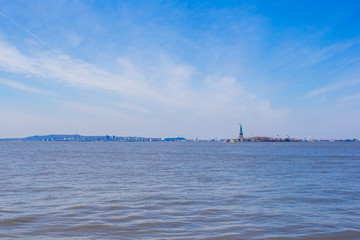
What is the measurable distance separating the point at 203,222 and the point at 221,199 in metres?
4.17

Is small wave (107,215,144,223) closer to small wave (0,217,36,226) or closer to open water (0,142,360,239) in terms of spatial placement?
open water (0,142,360,239)

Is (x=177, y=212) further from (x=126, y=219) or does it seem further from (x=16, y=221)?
(x=16, y=221)

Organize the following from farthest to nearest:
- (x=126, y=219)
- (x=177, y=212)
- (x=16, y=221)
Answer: (x=177, y=212)
(x=126, y=219)
(x=16, y=221)

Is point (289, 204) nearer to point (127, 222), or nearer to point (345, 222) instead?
point (345, 222)

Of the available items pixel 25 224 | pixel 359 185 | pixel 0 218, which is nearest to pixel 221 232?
pixel 25 224

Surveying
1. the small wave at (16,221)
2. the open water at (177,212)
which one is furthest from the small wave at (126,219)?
the small wave at (16,221)

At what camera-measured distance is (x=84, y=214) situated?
1137 cm

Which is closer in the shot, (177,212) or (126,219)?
(126,219)

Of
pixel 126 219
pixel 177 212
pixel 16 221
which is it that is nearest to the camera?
pixel 16 221

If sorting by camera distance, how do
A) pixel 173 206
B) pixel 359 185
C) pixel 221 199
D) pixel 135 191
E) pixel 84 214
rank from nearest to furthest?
pixel 84 214, pixel 173 206, pixel 221 199, pixel 135 191, pixel 359 185

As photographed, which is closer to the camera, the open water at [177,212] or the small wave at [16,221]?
the open water at [177,212]

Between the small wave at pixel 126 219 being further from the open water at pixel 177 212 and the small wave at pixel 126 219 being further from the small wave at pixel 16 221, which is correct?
the small wave at pixel 16 221

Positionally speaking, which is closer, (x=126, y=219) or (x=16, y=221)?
(x=16, y=221)

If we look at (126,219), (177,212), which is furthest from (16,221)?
(177,212)
